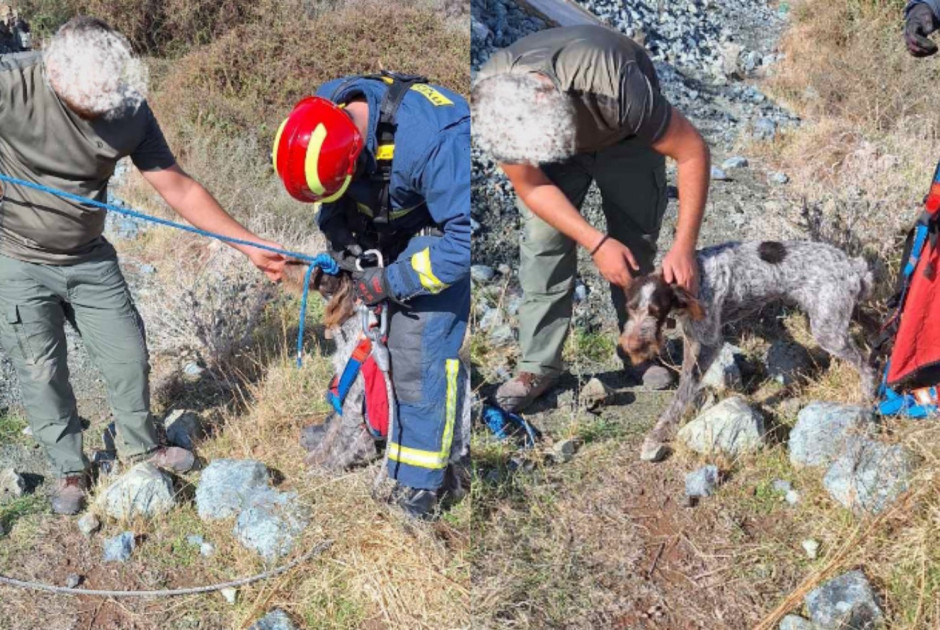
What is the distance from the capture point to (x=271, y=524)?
3.31 metres

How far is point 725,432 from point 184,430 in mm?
2502

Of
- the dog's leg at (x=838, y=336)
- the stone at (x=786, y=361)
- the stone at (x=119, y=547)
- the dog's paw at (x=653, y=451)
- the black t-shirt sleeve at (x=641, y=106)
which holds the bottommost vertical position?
the stone at (x=119, y=547)

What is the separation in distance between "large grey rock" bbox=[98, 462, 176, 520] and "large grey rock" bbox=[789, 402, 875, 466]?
2400 millimetres

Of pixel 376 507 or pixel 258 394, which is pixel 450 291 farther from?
pixel 258 394

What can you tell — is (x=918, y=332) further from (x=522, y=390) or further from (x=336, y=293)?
(x=336, y=293)

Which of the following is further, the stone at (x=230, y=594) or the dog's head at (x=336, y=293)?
the dog's head at (x=336, y=293)

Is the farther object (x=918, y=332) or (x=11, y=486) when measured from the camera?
(x=11, y=486)

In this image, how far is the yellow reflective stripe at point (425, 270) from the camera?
112 inches

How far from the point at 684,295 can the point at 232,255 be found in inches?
128

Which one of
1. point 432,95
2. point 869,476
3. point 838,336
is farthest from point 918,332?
point 432,95

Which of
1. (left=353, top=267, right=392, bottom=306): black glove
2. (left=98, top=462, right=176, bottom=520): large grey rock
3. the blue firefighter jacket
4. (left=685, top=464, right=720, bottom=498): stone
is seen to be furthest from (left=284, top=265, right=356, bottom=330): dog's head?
(left=685, top=464, right=720, bottom=498): stone

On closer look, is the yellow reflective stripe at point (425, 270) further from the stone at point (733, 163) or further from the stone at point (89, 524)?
the stone at point (733, 163)

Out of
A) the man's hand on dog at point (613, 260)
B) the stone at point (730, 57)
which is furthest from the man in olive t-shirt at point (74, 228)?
the stone at point (730, 57)

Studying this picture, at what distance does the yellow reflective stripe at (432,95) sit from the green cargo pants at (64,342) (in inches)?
68.7
